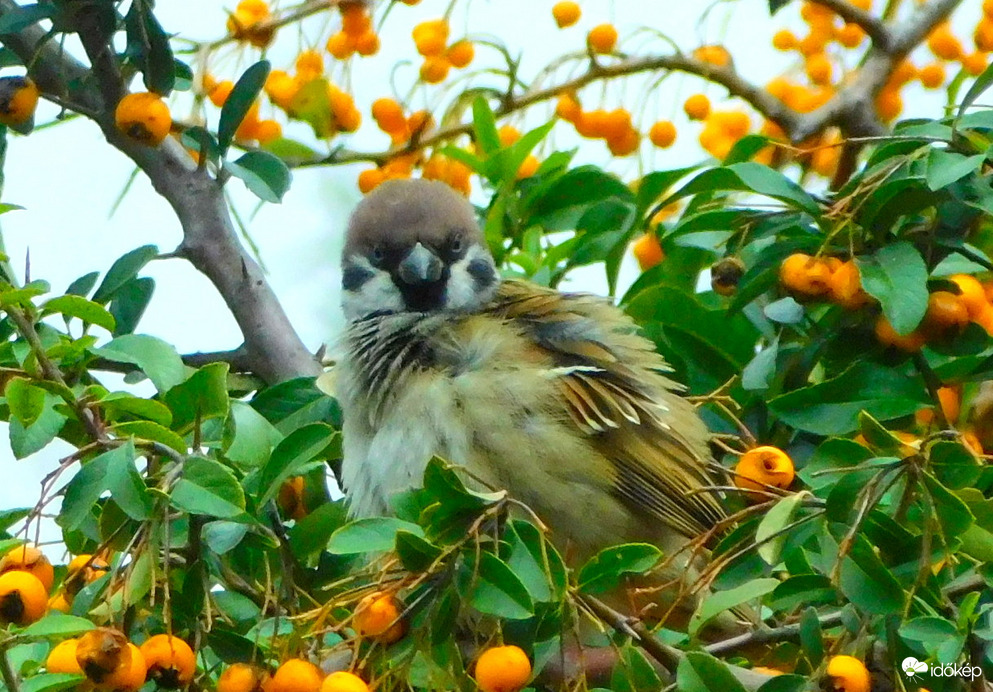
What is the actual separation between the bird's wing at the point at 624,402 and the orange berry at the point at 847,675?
985 mm

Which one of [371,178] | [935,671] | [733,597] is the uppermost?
[371,178]

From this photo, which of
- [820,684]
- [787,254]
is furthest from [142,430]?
[787,254]

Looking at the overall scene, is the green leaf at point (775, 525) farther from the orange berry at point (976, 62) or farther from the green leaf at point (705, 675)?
the orange berry at point (976, 62)

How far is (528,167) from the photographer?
3.26 metres

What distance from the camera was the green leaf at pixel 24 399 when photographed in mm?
1803

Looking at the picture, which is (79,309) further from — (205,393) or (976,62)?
(976,62)

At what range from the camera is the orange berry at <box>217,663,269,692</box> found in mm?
1822

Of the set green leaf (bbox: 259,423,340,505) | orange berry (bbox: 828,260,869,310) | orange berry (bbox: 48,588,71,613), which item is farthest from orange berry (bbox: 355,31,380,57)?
orange berry (bbox: 48,588,71,613)

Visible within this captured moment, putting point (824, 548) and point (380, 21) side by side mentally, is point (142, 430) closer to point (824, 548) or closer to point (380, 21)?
point (824, 548)

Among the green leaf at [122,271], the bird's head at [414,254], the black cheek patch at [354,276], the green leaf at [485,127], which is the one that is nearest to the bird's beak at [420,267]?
the bird's head at [414,254]

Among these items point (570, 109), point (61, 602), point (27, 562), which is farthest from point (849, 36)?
point (27, 562)

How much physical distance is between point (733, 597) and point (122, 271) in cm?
120

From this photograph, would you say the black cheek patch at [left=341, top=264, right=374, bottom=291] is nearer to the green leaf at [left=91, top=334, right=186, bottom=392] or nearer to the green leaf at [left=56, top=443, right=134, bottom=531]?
the green leaf at [left=91, top=334, right=186, bottom=392]

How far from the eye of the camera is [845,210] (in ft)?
7.65
